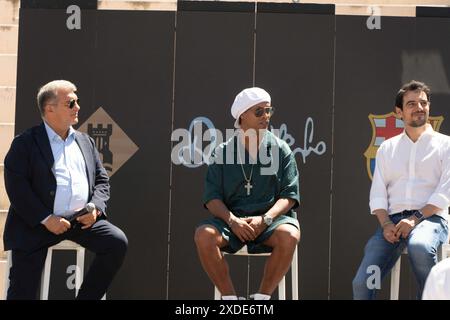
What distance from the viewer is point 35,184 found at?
473 cm

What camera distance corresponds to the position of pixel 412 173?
482 cm

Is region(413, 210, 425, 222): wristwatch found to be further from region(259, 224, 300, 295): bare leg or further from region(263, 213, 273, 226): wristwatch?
region(263, 213, 273, 226): wristwatch

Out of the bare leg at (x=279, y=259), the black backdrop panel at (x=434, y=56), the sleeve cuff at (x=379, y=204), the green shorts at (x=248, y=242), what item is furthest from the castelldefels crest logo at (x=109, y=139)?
the black backdrop panel at (x=434, y=56)

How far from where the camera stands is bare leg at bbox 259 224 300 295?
177 inches

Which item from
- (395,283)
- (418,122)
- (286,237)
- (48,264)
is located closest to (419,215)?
(395,283)

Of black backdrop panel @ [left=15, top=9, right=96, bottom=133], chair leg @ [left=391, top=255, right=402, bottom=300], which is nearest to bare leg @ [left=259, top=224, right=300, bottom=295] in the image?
chair leg @ [left=391, top=255, right=402, bottom=300]

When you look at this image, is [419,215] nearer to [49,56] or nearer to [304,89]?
[304,89]

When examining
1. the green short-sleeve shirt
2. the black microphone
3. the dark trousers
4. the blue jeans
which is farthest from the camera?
the green short-sleeve shirt

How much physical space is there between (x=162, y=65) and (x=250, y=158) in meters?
1.33

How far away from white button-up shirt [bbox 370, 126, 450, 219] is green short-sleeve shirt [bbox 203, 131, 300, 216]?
0.52 m

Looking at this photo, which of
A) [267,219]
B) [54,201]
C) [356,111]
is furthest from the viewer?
[356,111]

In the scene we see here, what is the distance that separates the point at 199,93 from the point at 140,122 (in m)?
0.46

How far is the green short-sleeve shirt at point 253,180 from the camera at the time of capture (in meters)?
4.78
